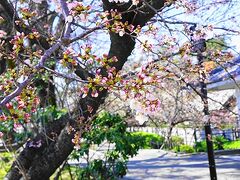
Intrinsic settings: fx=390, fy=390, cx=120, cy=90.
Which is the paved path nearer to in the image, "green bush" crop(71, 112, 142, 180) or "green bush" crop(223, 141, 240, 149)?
"green bush" crop(223, 141, 240, 149)

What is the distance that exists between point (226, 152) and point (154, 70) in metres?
13.2

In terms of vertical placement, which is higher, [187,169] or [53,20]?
[53,20]

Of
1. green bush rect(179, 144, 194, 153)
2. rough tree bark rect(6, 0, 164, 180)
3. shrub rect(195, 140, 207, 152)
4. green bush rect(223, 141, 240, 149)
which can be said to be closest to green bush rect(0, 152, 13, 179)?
rough tree bark rect(6, 0, 164, 180)

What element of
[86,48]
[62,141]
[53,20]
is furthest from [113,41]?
[53,20]

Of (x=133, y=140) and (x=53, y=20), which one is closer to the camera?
(x=133, y=140)

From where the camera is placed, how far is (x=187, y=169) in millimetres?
11828

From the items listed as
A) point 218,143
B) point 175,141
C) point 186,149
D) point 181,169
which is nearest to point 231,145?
point 218,143

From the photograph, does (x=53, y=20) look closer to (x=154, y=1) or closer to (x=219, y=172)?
(x=154, y=1)

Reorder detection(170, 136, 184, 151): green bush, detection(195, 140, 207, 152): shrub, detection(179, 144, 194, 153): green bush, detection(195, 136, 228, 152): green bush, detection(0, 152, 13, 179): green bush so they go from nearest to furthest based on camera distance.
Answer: detection(0, 152, 13, 179): green bush, detection(195, 136, 228, 152): green bush, detection(195, 140, 207, 152): shrub, detection(179, 144, 194, 153): green bush, detection(170, 136, 184, 151): green bush

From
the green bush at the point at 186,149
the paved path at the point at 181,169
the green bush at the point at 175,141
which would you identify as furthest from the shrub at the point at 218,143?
the green bush at the point at 175,141

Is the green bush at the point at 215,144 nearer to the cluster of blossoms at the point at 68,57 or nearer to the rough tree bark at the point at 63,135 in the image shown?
the rough tree bark at the point at 63,135

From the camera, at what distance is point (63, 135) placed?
4.80 meters

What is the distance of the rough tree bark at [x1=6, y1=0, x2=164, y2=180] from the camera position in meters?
4.08

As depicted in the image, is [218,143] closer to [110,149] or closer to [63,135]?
[110,149]
